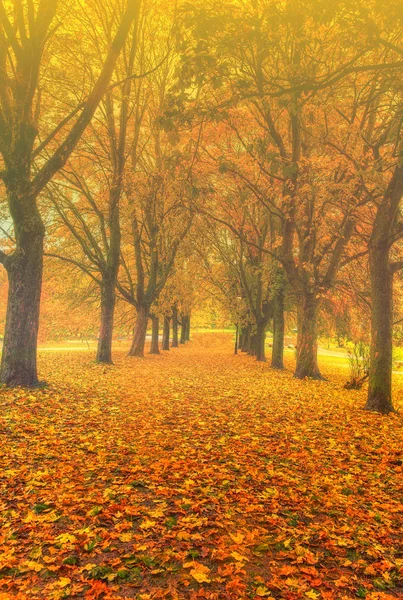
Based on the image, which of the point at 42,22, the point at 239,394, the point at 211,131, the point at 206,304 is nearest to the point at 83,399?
the point at 239,394

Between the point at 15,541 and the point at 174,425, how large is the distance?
15.4ft

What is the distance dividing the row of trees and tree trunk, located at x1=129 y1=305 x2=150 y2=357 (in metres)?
0.13

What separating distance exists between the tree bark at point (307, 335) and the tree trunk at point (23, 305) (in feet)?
37.2

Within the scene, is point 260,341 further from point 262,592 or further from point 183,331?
point 262,592

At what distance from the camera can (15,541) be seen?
3.77 meters

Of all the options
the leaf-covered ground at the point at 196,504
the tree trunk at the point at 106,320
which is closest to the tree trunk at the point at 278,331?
the tree trunk at the point at 106,320

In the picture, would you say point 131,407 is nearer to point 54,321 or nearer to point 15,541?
point 15,541

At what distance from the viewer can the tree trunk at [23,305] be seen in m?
10.9

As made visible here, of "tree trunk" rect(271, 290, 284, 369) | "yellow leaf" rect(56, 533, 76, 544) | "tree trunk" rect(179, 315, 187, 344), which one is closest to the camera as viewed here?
"yellow leaf" rect(56, 533, 76, 544)

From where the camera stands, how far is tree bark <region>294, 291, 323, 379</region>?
59.1ft

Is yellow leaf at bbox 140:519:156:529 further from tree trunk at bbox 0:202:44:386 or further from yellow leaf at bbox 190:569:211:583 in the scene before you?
tree trunk at bbox 0:202:44:386

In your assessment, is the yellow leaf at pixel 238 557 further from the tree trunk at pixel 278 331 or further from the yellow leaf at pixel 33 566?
the tree trunk at pixel 278 331

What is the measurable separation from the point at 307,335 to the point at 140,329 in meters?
11.7

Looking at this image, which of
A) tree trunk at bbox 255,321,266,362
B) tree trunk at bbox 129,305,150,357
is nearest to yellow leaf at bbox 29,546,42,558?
tree trunk at bbox 129,305,150,357
